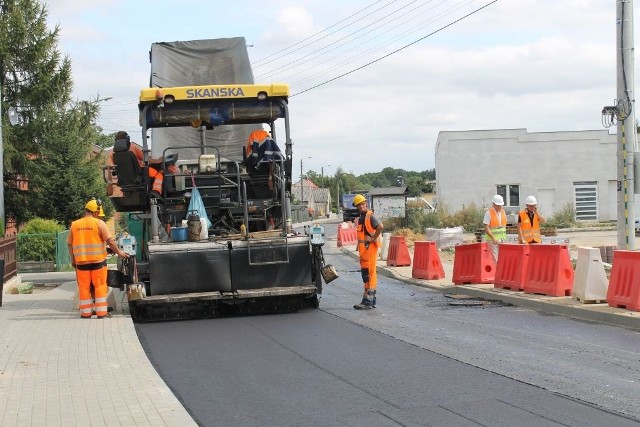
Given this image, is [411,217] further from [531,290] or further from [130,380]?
[130,380]

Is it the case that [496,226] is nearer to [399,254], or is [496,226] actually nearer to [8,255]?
[399,254]

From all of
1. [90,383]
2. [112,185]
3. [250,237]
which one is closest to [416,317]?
[250,237]

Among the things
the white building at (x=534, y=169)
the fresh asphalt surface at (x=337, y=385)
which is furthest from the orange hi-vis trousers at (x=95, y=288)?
the white building at (x=534, y=169)

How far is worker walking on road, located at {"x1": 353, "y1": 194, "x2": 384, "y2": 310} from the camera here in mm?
14148

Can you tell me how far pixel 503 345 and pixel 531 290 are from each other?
505cm

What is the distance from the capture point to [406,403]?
7.27 metres

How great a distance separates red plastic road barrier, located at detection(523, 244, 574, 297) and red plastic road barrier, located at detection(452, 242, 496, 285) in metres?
2.01

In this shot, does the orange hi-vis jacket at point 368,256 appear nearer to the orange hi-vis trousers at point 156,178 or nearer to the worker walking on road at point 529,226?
the orange hi-vis trousers at point 156,178

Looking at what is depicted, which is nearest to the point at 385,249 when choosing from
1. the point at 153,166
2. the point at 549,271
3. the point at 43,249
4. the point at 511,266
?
the point at 43,249

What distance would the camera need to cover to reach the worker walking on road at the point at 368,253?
46.4 feet

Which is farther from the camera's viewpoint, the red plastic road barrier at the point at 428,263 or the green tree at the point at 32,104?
the green tree at the point at 32,104

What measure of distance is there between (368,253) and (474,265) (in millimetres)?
3944

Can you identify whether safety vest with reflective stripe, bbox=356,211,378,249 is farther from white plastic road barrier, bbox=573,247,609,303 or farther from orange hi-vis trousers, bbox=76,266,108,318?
orange hi-vis trousers, bbox=76,266,108,318

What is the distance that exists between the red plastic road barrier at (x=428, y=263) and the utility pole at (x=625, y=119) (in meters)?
4.22
